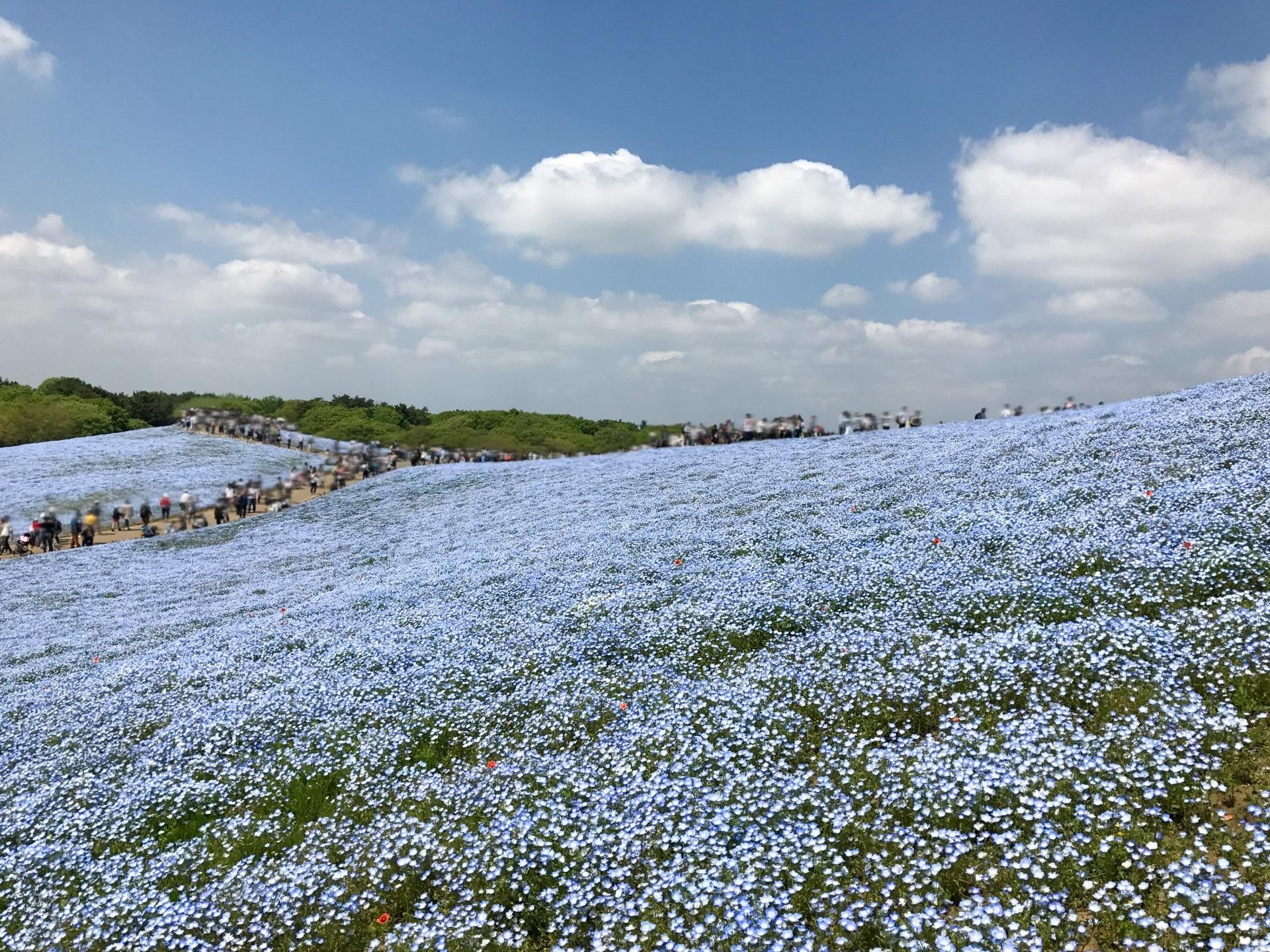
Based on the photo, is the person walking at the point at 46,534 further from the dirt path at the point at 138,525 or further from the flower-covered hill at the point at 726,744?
the flower-covered hill at the point at 726,744

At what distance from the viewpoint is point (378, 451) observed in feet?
182

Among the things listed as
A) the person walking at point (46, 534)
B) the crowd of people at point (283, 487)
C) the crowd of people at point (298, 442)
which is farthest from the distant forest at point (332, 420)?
the person walking at point (46, 534)

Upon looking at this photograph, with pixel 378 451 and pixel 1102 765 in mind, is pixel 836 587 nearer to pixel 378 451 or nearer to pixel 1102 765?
pixel 1102 765

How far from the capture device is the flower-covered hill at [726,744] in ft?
20.5

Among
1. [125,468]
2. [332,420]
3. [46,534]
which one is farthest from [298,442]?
[46,534]

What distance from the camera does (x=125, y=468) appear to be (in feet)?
158

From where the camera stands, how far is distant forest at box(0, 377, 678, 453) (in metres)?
68.6

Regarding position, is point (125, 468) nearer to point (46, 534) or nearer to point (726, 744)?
point (46, 534)

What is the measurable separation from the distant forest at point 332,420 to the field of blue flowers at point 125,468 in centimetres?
1342

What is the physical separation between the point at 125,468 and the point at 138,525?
10.8 metres

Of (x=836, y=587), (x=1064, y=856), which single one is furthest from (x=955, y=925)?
(x=836, y=587)

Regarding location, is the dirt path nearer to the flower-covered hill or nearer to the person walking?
the person walking

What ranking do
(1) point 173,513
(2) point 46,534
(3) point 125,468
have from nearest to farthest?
(2) point 46,534, (1) point 173,513, (3) point 125,468

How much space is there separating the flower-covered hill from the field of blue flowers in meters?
27.8
